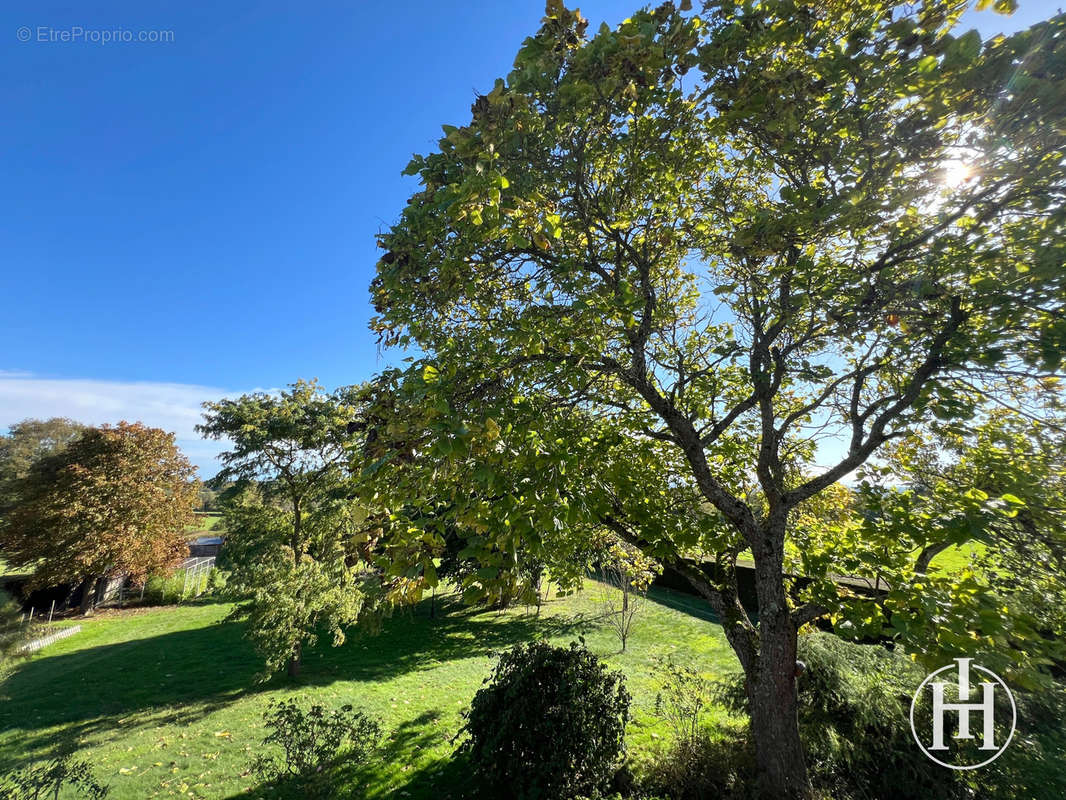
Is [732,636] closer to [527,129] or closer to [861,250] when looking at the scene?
[861,250]

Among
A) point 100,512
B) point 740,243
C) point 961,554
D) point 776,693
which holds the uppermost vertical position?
point 740,243

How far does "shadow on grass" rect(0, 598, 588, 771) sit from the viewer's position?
8953mm

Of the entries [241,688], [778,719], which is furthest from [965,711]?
[241,688]

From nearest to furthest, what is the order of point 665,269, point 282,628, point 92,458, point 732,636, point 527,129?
1. point 527,129
2. point 732,636
3. point 665,269
4. point 282,628
5. point 92,458

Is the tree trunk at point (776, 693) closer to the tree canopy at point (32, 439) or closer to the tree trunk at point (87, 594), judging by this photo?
the tree trunk at point (87, 594)

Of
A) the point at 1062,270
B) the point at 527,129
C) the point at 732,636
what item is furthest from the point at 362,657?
the point at 1062,270

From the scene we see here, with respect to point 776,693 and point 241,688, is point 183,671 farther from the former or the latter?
point 776,693

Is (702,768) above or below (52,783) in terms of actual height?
above

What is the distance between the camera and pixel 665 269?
611 centimetres

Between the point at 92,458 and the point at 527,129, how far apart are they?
26975 millimetres

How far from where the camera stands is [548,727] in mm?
5297

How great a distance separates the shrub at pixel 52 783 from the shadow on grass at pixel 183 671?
2.12 feet

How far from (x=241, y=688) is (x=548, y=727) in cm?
987

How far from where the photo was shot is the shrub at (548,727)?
515 centimetres
